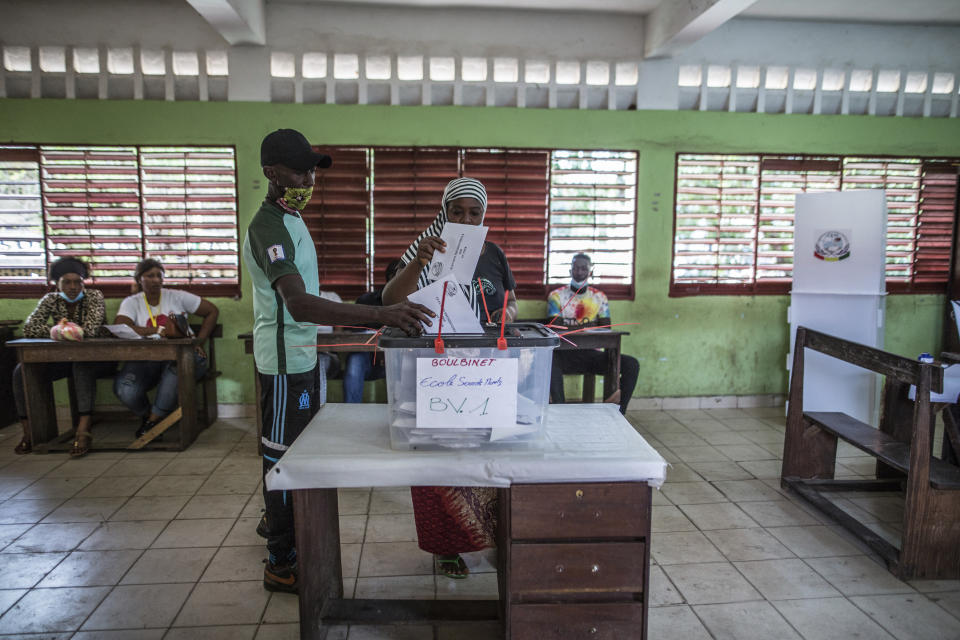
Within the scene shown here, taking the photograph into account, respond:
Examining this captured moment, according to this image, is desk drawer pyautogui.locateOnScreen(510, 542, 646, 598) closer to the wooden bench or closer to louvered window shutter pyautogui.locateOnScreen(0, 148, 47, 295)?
the wooden bench

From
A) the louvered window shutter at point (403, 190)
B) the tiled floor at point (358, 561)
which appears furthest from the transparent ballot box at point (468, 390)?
the louvered window shutter at point (403, 190)

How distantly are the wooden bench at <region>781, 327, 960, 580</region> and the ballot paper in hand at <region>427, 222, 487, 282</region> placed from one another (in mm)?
2001

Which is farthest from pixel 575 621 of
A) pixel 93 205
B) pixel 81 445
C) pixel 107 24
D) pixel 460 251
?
pixel 107 24

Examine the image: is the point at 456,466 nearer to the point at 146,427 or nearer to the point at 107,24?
the point at 146,427

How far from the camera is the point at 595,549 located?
1725mm

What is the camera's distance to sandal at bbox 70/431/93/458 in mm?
4012

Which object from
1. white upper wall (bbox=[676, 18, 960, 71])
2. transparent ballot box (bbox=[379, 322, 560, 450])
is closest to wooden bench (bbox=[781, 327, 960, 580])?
transparent ballot box (bbox=[379, 322, 560, 450])

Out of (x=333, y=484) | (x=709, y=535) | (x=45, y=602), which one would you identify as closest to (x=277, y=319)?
(x=333, y=484)

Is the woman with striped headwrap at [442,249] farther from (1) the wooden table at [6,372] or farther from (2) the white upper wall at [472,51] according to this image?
(1) the wooden table at [6,372]

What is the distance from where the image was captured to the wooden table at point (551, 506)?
5.41 ft

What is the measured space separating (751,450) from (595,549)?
9.61ft

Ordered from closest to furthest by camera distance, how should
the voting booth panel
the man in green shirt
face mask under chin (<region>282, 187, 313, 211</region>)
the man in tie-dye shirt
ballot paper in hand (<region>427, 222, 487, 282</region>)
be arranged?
ballot paper in hand (<region>427, 222, 487, 282</region>)
the man in green shirt
face mask under chin (<region>282, 187, 313, 211</region>)
the voting booth panel
the man in tie-dye shirt

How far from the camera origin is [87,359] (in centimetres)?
405

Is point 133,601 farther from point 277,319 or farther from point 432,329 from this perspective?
point 432,329
